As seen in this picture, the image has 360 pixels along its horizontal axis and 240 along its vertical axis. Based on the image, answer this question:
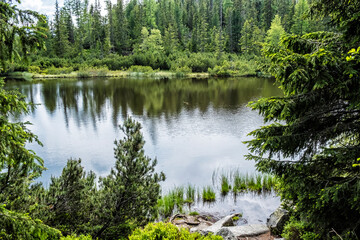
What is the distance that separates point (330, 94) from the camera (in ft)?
14.2

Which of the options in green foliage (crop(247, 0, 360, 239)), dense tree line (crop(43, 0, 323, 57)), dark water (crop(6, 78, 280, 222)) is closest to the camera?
green foliage (crop(247, 0, 360, 239))

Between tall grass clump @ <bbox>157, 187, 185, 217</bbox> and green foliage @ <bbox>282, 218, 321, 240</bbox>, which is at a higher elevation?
green foliage @ <bbox>282, 218, 321, 240</bbox>

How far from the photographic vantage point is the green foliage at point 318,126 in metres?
3.76

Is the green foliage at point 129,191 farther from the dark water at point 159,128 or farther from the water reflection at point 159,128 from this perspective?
the water reflection at point 159,128

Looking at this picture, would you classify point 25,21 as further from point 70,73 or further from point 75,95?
point 70,73

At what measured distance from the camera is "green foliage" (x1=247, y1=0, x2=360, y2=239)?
3.76 metres

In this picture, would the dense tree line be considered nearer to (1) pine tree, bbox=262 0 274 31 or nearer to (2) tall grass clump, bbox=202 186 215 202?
(1) pine tree, bbox=262 0 274 31

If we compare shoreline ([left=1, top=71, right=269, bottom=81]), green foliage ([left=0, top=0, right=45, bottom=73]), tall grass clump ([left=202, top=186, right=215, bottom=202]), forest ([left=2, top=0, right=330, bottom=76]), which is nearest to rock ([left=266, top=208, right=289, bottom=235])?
tall grass clump ([left=202, top=186, right=215, bottom=202])

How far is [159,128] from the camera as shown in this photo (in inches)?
654

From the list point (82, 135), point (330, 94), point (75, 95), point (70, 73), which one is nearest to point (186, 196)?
point (330, 94)

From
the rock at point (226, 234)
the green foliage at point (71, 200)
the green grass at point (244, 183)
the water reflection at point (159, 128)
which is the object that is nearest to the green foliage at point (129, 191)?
the green foliage at point (71, 200)

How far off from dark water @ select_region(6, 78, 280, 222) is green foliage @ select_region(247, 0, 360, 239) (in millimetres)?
5780

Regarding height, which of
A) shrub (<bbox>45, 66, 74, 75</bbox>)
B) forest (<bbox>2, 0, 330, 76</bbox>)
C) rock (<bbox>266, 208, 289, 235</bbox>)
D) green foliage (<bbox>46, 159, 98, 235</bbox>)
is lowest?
rock (<bbox>266, 208, 289, 235</bbox>)

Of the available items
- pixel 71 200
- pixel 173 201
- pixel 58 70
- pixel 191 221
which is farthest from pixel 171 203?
pixel 58 70
